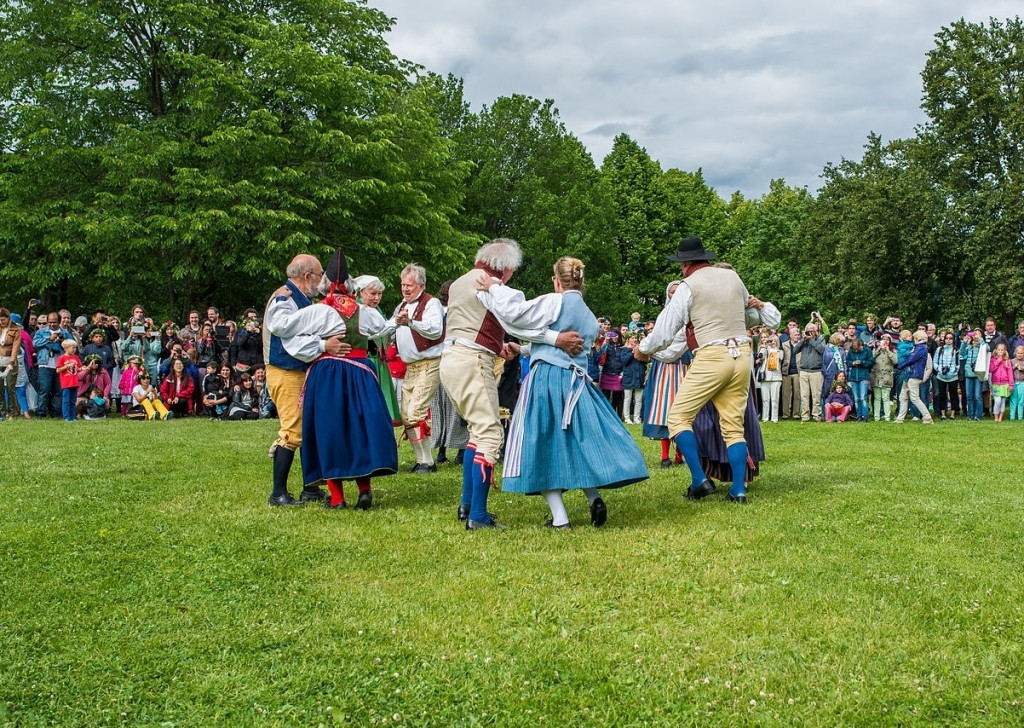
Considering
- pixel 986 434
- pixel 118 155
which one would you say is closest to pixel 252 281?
pixel 118 155

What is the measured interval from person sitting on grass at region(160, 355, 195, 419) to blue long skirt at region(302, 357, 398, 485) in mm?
11891

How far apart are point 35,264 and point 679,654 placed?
24.6m

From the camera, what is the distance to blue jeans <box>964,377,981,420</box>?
1895 centimetres

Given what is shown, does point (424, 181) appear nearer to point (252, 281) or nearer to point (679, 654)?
point (252, 281)

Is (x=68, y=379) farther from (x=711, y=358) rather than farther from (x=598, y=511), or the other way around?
(x=598, y=511)

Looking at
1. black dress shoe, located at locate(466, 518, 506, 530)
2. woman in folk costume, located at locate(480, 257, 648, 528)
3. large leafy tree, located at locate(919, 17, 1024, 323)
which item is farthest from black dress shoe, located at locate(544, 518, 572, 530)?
large leafy tree, located at locate(919, 17, 1024, 323)

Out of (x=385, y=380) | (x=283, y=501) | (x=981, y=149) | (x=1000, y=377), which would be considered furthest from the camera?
(x=981, y=149)

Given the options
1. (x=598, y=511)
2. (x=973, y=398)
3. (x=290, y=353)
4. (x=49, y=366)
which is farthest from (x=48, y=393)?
(x=973, y=398)

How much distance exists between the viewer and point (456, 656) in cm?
409

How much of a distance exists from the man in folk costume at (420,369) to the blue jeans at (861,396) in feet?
36.8

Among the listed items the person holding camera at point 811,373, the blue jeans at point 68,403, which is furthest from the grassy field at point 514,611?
the person holding camera at point 811,373

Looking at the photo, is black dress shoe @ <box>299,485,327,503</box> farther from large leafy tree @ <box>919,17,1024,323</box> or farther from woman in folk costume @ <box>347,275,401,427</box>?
large leafy tree @ <box>919,17,1024,323</box>

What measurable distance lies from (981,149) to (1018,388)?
21.3 m

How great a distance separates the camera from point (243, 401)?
18.0 meters
